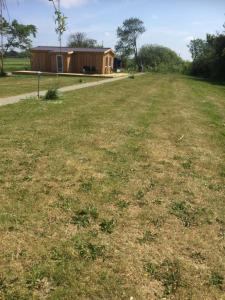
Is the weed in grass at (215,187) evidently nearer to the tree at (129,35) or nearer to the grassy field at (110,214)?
the grassy field at (110,214)

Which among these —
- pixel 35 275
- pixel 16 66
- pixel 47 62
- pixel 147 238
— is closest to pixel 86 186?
pixel 147 238

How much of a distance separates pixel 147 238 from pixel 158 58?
7000 cm

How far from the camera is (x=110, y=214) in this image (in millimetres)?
4680

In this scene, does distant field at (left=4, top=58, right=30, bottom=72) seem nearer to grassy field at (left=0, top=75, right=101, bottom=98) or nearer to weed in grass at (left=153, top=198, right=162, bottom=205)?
grassy field at (left=0, top=75, right=101, bottom=98)

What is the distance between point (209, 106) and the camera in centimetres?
1602

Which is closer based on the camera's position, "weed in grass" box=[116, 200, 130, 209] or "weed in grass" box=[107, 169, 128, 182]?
"weed in grass" box=[116, 200, 130, 209]

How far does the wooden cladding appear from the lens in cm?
3819

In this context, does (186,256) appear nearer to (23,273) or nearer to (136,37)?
(23,273)

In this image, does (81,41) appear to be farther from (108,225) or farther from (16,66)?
(108,225)

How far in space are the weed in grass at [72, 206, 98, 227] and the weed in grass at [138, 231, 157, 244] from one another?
67 centimetres

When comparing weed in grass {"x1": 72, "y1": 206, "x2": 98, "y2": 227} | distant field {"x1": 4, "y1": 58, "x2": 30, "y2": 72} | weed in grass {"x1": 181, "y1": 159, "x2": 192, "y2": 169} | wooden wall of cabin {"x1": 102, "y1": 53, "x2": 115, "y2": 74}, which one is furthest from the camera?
distant field {"x1": 4, "y1": 58, "x2": 30, "y2": 72}

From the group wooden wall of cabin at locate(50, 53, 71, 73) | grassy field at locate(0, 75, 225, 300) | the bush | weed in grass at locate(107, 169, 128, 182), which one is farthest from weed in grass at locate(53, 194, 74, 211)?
wooden wall of cabin at locate(50, 53, 71, 73)

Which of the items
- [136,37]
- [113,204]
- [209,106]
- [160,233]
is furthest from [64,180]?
[136,37]

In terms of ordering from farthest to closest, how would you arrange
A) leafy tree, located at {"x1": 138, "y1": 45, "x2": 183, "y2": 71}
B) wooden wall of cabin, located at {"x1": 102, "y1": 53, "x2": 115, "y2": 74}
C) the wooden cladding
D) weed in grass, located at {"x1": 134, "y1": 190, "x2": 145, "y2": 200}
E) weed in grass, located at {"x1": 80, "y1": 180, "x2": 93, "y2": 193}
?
leafy tree, located at {"x1": 138, "y1": 45, "x2": 183, "y2": 71} → wooden wall of cabin, located at {"x1": 102, "y1": 53, "x2": 115, "y2": 74} → the wooden cladding → weed in grass, located at {"x1": 80, "y1": 180, "x2": 93, "y2": 193} → weed in grass, located at {"x1": 134, "y1": 190, "x2": 145, "y2": 200}
